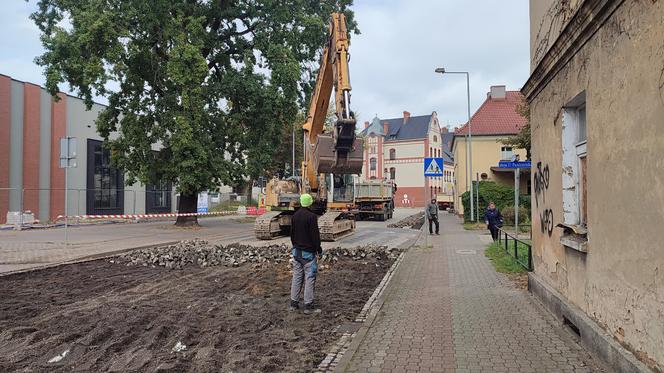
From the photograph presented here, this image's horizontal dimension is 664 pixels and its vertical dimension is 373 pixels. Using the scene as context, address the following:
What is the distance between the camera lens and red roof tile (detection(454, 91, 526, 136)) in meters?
40.5

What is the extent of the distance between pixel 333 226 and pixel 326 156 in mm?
2859

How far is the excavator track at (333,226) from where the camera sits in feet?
56.5

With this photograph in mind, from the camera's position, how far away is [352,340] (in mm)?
5660

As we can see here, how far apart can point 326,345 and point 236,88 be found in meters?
20.0

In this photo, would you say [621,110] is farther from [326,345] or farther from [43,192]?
[43,192]

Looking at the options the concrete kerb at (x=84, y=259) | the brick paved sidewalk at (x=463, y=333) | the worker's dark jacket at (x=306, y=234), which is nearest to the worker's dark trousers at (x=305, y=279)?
the worker's dark jacket at (x=306, y=234)

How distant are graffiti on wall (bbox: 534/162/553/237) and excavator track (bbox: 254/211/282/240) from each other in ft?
36.8

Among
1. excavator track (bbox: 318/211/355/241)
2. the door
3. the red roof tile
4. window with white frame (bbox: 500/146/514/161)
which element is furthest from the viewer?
the red roof tile

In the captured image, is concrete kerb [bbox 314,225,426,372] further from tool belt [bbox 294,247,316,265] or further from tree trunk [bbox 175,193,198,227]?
tree trunk [bbox 175,193,198,227]

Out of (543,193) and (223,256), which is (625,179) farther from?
(223,256)

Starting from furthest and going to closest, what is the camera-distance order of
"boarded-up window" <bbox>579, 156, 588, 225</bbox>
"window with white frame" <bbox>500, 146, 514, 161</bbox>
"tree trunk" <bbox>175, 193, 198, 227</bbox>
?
"window with white frame" <bbox>500, 146, 514, 161</bbox> < "tree trunk" <bbox>175, 193, 198, 227</bbox> < "boarded-up window" <bbox>579, 156, 588, 225</bbox>

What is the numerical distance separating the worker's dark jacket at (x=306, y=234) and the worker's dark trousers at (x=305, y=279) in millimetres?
204

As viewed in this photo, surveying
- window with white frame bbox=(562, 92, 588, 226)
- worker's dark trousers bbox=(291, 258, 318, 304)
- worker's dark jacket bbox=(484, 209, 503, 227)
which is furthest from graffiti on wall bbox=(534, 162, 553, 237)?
worker's dark jacket bbox=(484, 209, 503, 227)

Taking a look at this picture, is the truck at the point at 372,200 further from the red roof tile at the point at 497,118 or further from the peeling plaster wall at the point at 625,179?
the peeling plaster wall at the point at 625,179
